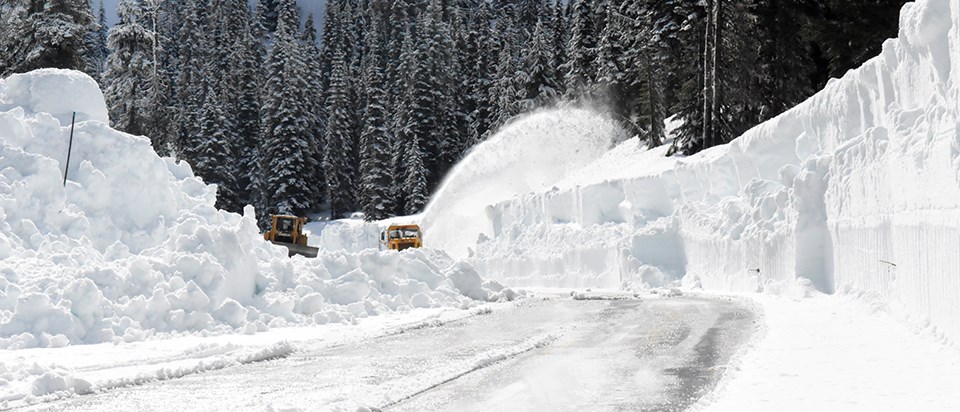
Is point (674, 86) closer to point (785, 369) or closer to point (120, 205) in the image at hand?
point (120, 205)

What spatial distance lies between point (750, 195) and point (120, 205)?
13416 millimetres

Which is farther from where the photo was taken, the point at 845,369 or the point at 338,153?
the point at 338,153

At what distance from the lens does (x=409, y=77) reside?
83.1 metres

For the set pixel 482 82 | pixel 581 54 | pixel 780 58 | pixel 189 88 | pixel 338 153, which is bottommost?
pixel 780 58

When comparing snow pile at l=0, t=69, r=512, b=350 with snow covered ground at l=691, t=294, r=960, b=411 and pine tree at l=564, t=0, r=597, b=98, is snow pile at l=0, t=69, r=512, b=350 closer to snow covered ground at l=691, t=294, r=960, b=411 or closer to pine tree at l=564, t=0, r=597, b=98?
snow covered ground at l=691, t=294, r=960, b=411

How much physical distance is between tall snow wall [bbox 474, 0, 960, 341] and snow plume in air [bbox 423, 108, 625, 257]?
9.36m

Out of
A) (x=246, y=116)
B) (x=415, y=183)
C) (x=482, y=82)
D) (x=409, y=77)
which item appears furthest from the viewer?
(x=246, y=116)

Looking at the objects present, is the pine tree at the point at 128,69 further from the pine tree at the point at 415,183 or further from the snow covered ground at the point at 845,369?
the snow covered ground at the point at 845,369

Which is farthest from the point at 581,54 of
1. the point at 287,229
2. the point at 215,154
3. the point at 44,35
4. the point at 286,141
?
the point at 44,35

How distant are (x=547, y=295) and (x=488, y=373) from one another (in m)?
14.1

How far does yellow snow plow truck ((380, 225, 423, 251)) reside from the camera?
3728 centimetres

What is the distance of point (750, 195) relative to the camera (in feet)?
65.8

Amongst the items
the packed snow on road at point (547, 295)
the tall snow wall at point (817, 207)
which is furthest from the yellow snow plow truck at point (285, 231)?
the packed snow on road at point (547, 295)

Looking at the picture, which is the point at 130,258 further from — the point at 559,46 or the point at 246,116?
the point at 246,116
